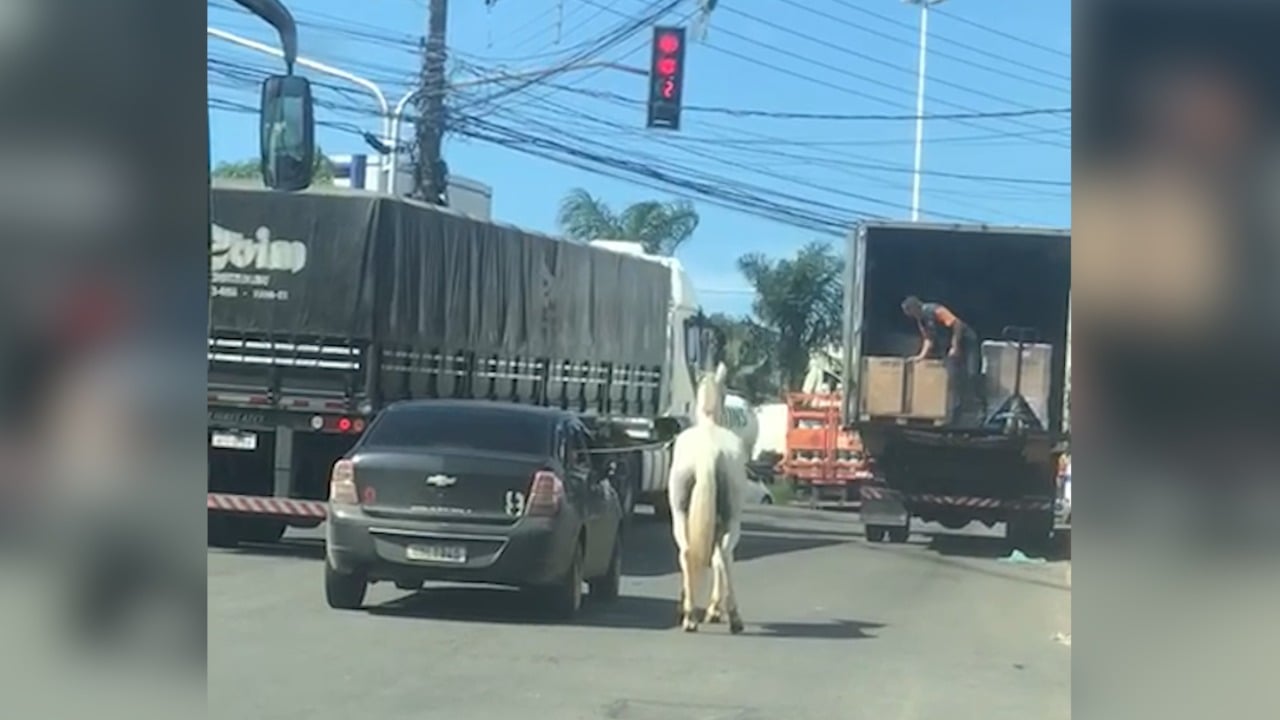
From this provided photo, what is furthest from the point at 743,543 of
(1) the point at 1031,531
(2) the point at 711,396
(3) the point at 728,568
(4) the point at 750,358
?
(1) the point at 1031,531

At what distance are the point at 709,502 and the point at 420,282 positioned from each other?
Answer: 10.5 feet

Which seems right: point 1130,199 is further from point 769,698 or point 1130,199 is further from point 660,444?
point 660,444

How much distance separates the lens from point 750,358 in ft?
20.5

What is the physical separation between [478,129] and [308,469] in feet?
7.14

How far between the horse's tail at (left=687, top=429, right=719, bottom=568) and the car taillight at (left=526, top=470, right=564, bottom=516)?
95 cm

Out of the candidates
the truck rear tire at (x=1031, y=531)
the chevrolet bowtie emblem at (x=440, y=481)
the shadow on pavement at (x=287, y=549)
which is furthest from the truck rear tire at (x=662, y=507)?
the shadow on pavement at (x=287, y=549)

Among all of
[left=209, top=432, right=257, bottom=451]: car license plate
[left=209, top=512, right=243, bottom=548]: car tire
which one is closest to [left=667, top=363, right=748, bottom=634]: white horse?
[left=209, top=512, right=243, bottom=548]: car tire

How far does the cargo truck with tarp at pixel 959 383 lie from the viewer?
19.5 ft

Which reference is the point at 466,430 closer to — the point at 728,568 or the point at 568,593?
the point at 568,593

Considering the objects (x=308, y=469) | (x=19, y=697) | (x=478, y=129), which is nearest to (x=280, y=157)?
(x=478, y=129)

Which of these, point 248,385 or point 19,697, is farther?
point 248,385

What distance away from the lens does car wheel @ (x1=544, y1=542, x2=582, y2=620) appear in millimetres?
7395

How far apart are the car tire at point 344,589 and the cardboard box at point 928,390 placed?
238 cm

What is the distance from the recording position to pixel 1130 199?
4.77m
